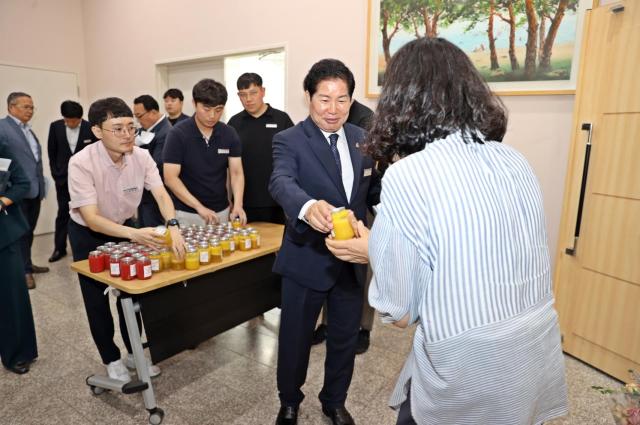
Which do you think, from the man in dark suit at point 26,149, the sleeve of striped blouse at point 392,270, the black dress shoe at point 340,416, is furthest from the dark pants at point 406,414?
the man in dark suit at point 26,149

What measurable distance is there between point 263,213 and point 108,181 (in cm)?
128

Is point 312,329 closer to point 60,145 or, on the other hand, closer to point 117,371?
point 117,371

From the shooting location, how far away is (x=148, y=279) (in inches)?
68.5

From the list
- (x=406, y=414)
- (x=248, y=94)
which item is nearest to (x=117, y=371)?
(x=406, y=414)

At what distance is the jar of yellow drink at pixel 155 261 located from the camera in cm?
179

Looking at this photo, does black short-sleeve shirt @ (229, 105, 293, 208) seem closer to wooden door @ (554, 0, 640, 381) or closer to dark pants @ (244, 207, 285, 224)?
dark pants @ (244, 207, 285, 224)

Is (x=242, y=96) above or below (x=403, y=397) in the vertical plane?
above

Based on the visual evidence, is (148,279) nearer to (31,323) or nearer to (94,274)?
(94,274)

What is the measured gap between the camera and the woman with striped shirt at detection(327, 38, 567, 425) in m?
0.81

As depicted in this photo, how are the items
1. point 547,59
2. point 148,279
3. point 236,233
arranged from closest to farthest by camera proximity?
point 148,279 → point 236,233 → point 547,59

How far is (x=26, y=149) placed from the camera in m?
3.62

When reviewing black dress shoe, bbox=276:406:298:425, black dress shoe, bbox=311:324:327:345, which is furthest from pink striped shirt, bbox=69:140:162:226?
black dress shoe, bbox=311:324:327:345

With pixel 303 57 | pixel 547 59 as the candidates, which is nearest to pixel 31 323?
pixel 303 57

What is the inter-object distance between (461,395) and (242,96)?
8.45 feet
